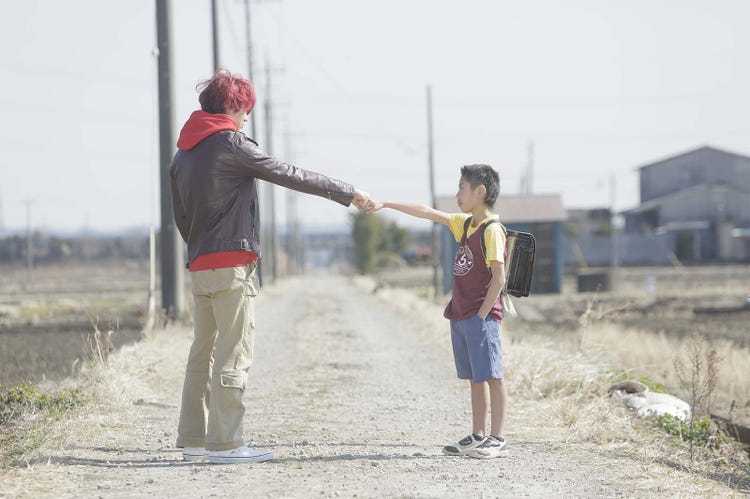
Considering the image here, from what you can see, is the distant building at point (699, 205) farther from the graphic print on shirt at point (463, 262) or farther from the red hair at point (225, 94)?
the red hair at point (225, 94)

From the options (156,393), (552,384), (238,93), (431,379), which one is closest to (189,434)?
(238,93)

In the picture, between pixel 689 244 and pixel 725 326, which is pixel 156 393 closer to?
pixel 725 326

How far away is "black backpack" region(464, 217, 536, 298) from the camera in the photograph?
6539 millimetres

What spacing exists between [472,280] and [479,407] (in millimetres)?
790

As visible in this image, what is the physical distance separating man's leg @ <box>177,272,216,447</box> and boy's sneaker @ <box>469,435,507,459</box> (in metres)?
1.65

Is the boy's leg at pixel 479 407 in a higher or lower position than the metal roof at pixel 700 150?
lower

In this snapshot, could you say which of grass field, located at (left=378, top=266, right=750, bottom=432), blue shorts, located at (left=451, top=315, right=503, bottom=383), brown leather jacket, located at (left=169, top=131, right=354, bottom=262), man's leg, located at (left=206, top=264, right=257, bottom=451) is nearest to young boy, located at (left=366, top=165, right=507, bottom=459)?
blue shorts, located at (left=451, top=315, right=503, bottom=383)

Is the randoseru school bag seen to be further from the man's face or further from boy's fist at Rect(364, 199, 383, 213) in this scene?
the man's face

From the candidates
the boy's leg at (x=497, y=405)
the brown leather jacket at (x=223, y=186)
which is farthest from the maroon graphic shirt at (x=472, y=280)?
the brown leather jacket at (x=223, y=186)

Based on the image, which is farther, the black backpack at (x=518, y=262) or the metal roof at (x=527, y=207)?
the metal roof at (x=527, y=207)

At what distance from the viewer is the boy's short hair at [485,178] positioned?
6430 mm

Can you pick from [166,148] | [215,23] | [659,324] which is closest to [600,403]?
[166,148]

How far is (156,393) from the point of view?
29.8 feet

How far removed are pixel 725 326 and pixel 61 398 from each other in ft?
54.7
